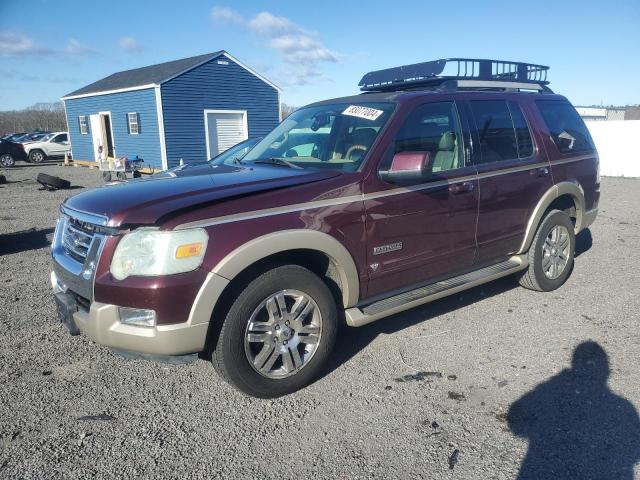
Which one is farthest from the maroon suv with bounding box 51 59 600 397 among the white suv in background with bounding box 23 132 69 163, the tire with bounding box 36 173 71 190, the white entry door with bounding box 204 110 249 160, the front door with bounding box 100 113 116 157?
the white suv in background with bounding box 23 132 69 163

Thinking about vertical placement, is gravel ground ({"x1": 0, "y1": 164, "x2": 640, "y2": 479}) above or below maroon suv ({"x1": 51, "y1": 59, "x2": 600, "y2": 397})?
below

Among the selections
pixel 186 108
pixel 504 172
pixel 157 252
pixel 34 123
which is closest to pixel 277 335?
pixel 157 252

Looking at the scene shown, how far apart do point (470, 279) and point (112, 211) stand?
2972 millimetres

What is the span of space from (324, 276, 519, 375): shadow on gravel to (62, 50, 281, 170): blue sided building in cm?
1462

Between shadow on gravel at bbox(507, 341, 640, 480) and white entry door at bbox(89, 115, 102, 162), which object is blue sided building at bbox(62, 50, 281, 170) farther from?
shadow on gravel at bbox(507, 341, 640, 480)

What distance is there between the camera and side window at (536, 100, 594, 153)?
201 inches

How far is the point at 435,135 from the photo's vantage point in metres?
4.07

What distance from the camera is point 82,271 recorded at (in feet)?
9.79

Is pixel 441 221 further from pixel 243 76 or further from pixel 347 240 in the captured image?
pixel 243 76

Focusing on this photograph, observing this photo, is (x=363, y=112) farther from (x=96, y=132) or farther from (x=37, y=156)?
(x=37, y=156)

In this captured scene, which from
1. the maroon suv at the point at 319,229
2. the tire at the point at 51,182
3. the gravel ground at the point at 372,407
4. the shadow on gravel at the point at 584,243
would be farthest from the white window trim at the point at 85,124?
the shadow on gravel at the point at 584,243

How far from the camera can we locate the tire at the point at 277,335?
3.03m

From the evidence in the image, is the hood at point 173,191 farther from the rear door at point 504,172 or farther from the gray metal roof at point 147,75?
the gray metal roof at point 147,75

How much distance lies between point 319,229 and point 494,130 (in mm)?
2252
